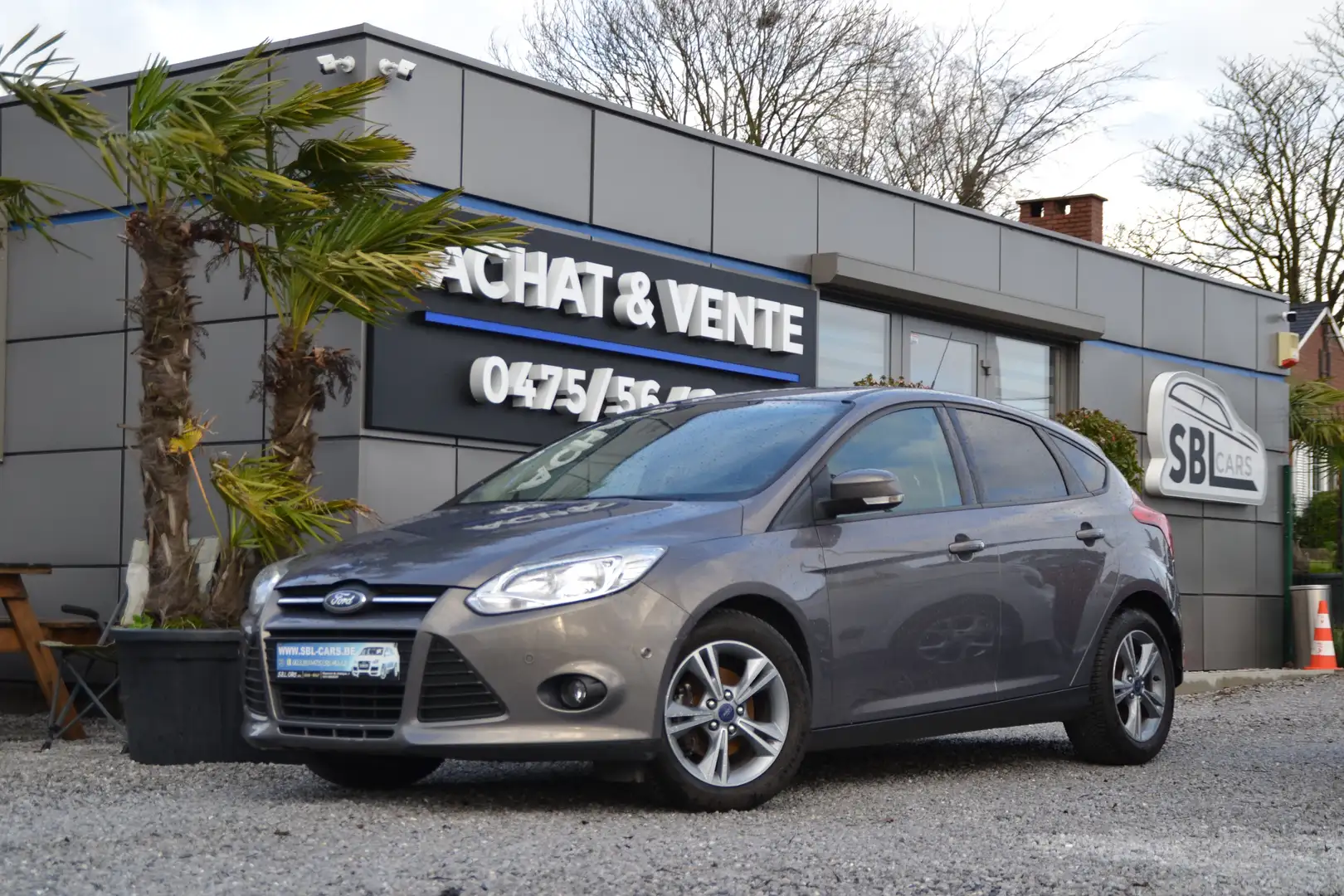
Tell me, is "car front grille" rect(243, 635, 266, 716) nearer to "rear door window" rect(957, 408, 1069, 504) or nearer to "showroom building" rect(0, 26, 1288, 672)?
"rear door window" rect(957, 408, 1069, 504)

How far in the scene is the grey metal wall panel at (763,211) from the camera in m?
13.3

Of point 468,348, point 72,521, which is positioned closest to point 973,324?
point 468,348

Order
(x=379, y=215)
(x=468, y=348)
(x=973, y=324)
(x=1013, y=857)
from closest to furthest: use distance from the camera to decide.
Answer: (x=1013, y=857) < (x=379, y=215) < (x=468, y=348) < (x=973, y=324)

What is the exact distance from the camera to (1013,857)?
17.3ft

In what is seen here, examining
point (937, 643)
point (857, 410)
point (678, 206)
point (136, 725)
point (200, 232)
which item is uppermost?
point (678, 206)

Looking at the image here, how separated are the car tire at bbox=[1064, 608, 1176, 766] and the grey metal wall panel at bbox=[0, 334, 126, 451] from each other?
21.4 ft

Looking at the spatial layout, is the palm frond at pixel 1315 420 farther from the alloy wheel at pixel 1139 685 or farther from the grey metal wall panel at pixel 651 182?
the alloy wheel at pixel 1139 685

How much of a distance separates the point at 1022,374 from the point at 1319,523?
964cm

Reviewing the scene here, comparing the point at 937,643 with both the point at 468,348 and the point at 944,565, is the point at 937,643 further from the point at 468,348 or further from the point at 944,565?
the point at 468,348

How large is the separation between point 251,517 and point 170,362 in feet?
2.73

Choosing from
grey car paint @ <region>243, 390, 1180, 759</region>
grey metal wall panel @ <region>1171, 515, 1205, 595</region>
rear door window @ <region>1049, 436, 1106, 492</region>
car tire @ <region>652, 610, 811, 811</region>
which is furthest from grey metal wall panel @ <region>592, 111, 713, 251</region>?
grey metal wall panel @ <region>1171, 515, 1205, 595</region>

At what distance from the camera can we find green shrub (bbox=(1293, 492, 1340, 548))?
23844mm

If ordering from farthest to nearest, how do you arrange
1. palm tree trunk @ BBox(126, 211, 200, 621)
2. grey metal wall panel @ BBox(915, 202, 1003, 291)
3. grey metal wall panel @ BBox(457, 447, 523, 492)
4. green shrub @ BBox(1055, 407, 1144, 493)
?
green shrub @ BBox(1055, 407, 1144, 493), grey metal wall panel @ BBox(915, 202, 1003, 291), grey metal wall panel @ BBox(457, 447, 523, 492), palm tree trunk @ BBox(126, 211, 200, 621)

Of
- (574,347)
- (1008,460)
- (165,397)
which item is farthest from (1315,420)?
(165,397)
